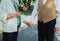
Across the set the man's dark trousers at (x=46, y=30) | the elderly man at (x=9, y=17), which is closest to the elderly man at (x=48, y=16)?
the man's dark trousers at (x=46, y=30)

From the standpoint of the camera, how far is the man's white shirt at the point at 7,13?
3.55 m

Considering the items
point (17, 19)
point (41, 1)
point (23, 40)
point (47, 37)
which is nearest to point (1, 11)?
point (17, 19)

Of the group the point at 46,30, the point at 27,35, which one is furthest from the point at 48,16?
the point at 27,35

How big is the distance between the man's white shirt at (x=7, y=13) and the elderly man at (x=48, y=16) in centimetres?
55

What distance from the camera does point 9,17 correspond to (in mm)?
3598

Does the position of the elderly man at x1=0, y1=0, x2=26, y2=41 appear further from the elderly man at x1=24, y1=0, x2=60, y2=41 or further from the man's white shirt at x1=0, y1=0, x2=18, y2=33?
the elderly man at x1=24, y1=0, x2=60, y2=41

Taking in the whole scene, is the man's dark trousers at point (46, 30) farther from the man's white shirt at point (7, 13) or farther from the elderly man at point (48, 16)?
the man's white shirt at point (7, 13)

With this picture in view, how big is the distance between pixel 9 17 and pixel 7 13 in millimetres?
66

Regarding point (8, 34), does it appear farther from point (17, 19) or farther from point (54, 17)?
point (54, 17)

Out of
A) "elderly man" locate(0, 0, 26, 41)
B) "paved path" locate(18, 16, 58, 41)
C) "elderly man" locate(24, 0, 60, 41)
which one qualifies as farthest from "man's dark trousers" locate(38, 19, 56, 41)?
"paved path" locate(18, 16, 58, 41)

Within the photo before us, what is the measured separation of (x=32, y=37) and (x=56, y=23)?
2.08 m

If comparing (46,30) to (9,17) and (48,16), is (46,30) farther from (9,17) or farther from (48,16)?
(9,17)

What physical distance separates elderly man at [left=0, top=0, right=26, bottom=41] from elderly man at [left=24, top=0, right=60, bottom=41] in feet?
1.78

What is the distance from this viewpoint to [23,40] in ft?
19.6
